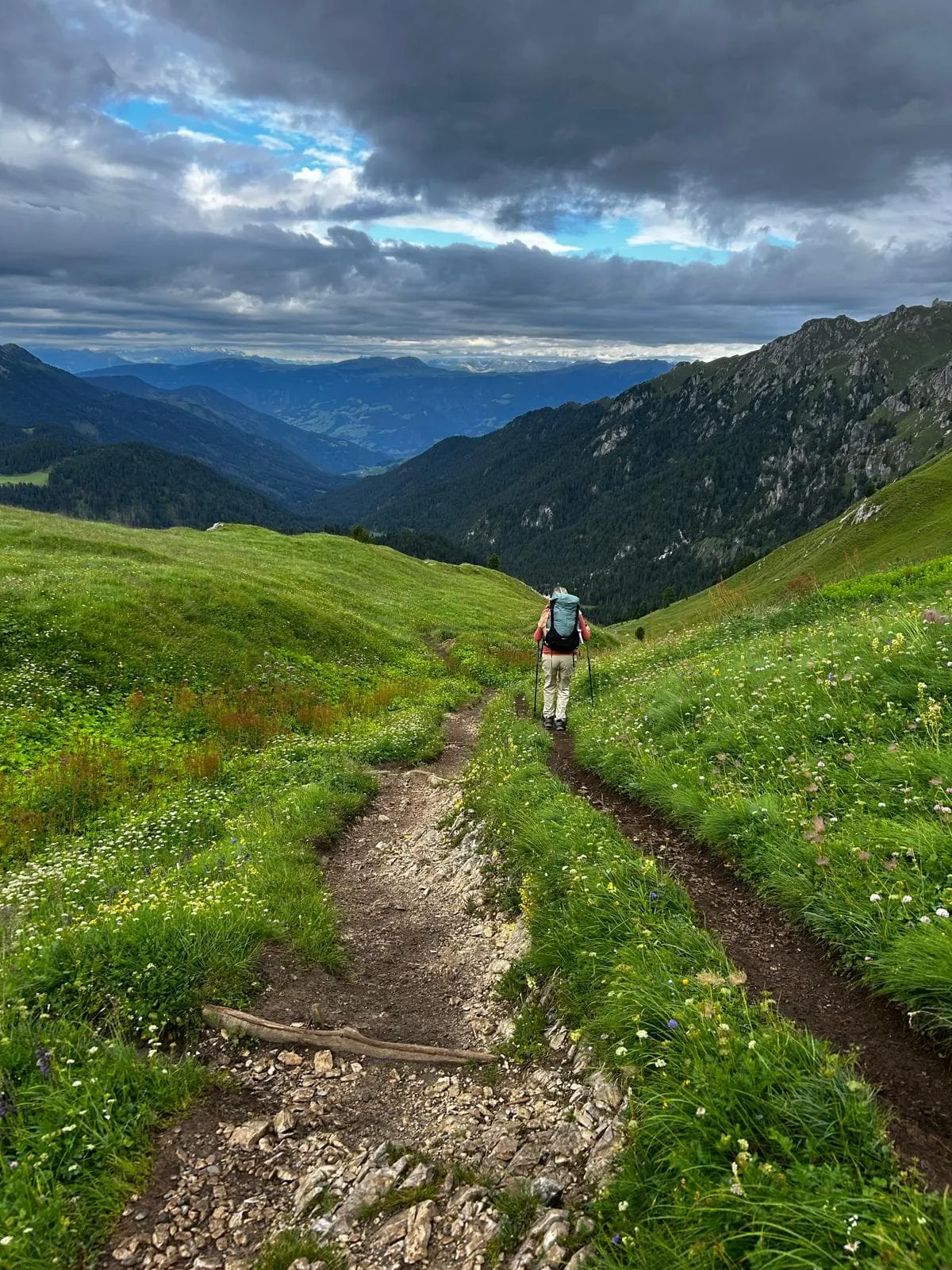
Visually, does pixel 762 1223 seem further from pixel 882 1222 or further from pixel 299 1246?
pixel 299 1246

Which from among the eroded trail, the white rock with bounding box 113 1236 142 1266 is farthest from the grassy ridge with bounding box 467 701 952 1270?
the white rock with bounding box 113 1236 142 1266

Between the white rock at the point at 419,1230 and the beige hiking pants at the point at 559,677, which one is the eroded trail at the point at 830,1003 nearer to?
the white rock at the point at 419,1230

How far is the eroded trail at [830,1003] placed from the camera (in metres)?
4.16

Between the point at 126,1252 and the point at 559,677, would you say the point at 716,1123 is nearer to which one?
the point at 126,1252

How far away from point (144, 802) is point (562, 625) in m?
10.6

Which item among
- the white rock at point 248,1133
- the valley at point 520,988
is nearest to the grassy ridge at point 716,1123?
the valley at point 520,988

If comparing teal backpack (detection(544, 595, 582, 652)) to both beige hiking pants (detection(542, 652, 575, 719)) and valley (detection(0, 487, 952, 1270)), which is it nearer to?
beige hiking pants (detection(542, 652, 575, 719))

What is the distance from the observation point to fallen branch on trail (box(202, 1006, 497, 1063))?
653 centimetres

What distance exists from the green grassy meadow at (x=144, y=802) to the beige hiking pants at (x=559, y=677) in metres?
3.95

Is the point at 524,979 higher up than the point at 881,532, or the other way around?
the point at 524,979

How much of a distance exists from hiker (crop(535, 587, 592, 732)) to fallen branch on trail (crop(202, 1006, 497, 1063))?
428 inches

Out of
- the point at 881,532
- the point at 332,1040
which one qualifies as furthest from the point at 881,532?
the point at 332,1040

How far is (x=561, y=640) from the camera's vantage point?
1728cm

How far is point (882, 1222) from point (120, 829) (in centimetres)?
1271
